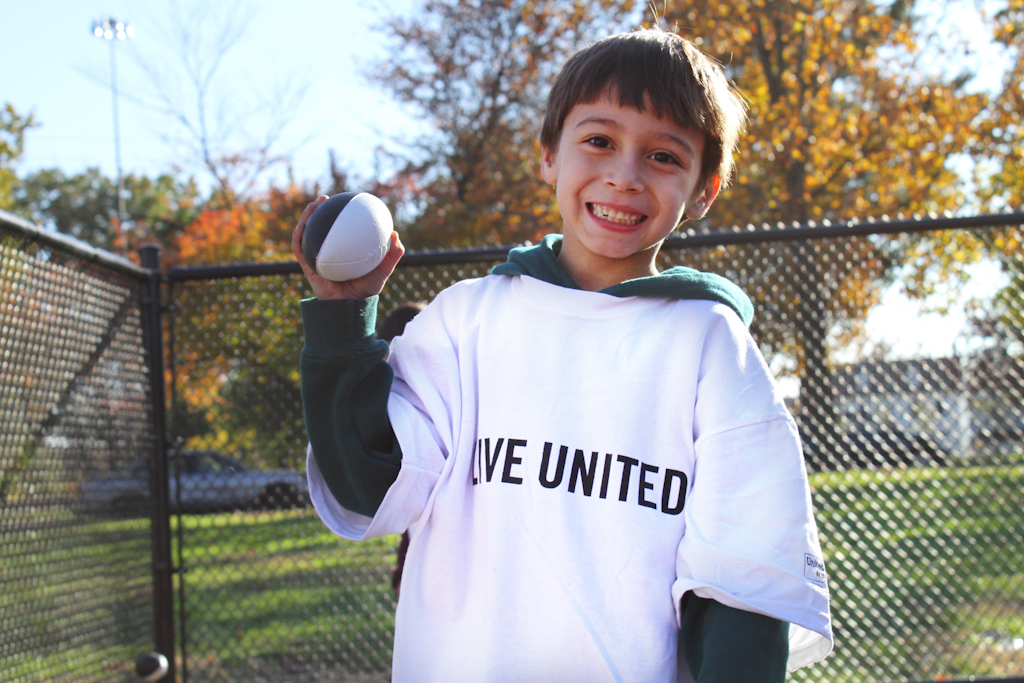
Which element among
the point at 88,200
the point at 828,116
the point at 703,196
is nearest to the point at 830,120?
the point at 828,116

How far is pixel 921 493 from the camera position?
3.86m

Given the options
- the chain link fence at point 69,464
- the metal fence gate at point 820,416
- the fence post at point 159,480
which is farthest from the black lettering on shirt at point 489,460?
the fence post at point 159,480

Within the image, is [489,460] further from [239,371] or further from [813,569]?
[239,371]

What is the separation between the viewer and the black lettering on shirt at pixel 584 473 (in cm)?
128

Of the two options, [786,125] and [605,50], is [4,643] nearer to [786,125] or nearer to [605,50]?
[605,50]

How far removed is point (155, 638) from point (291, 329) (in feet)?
4.67

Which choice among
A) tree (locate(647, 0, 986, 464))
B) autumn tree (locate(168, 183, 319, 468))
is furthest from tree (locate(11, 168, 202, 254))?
autumn tree (locate(168, 183, 319, 468))

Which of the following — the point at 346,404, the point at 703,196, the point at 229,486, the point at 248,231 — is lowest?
the point at 229,486

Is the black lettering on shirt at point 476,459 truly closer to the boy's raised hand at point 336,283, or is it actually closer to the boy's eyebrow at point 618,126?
the boy's raised hand at point 336,283

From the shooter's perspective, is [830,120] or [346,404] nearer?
[346,404]

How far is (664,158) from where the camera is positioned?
4.63 ft

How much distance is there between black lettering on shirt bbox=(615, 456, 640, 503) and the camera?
1.26 metres

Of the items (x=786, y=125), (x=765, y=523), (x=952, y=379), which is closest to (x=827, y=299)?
(x=952, y=379)

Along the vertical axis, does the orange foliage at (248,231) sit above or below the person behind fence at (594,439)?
above
